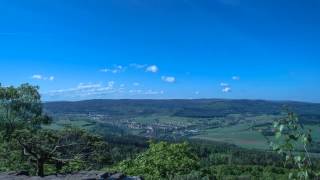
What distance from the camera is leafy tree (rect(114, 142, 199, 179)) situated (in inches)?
1393

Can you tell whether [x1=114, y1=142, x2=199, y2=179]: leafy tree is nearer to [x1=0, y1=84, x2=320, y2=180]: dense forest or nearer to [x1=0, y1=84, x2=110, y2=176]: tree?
[x1=0, y1=84, x2=320, y2=180]: dense forest

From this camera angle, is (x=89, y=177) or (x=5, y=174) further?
(x=5, y=174)

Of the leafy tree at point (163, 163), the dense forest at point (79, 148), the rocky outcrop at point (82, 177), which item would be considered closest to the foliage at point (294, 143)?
the dense forest at point (79, 148)

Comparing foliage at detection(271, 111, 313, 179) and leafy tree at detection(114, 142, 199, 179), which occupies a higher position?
foliage at detection(271, 111, 313, 179)

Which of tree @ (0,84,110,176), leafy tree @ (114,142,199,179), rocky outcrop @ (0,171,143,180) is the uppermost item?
tree @ (0,84,110,176)

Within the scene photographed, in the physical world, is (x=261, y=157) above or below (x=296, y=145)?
below

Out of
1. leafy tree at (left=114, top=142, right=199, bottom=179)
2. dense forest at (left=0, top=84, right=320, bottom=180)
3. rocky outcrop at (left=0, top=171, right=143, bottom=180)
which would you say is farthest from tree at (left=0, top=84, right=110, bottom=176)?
leafy tree at (left=114, top=142, right=199, bottom=179)

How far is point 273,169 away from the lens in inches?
5453

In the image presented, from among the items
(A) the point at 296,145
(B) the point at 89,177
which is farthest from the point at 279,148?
(B) the point at 89,177

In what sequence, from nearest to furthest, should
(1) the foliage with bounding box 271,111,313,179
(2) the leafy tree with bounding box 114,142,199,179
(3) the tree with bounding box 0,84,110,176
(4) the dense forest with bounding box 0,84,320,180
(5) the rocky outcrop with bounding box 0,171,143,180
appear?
(1) the foliage with bounding box 271,111,313,179
(4) the dense forest with bounding box 0,84,320,180
(5) the rocky outcrop with bounding box 0,171,143,180
(3) the tree with bounding box 0,84,110,176
(2) the leafy tree with bounding box 114,142,199,179

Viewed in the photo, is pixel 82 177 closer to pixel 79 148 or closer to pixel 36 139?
pixel 36 139

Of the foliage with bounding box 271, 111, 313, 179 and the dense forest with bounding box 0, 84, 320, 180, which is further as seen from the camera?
the dense forest with bounding box 0, 84, 320, 180

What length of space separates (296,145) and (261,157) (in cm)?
15601

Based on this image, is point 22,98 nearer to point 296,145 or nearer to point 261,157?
point 296,145
